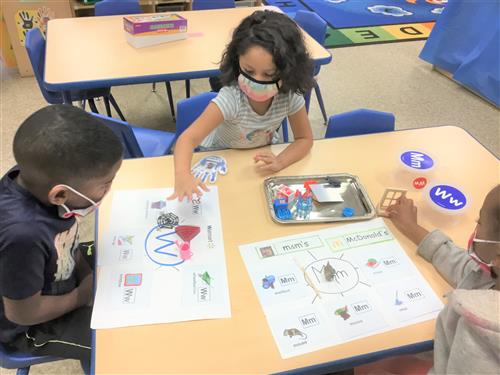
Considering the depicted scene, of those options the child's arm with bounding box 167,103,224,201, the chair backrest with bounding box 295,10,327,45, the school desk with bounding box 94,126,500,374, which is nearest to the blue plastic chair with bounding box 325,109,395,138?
the school desk with bounding box 94,126,500,374

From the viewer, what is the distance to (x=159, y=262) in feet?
3.34

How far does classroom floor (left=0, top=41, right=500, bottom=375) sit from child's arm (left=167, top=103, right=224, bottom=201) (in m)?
1.62

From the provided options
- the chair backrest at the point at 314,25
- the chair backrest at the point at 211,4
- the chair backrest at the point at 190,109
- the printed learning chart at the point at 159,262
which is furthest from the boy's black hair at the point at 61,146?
the chair backrest at the point at 211,4

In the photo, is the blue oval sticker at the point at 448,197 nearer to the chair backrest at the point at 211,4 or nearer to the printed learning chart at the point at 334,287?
the printed learning chart at the point at 334,287

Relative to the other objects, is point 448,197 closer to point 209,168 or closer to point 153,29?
point 209,168

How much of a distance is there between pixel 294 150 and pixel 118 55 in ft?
4.12

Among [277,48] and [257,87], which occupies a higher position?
[277,48]

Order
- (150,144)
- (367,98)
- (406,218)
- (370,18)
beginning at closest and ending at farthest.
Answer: (406,218) < (150,144) < (367,98) < (370,18)

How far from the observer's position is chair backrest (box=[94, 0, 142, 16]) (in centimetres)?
268

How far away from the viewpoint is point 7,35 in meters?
3.28

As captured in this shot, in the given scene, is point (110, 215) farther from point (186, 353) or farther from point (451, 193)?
point (451, 193)

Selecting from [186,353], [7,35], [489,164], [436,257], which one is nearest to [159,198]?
[186,353]

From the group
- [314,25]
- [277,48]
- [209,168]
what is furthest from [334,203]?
[314,25]

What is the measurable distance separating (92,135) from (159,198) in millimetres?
385
